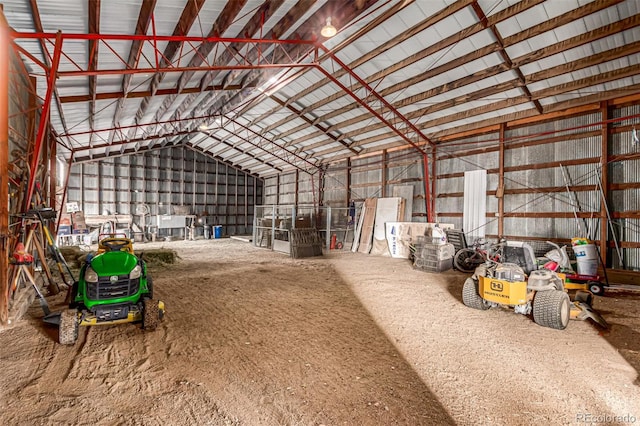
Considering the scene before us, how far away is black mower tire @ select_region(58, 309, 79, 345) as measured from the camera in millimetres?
3485

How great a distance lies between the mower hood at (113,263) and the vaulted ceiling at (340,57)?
3.58 meters

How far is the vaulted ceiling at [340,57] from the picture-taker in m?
5.77

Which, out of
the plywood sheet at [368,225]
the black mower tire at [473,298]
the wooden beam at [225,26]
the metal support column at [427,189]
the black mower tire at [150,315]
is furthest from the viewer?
the plywood sheet at [368,225]

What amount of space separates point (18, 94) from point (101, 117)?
5.22m

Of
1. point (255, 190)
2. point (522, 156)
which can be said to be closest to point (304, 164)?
point (255, 190)

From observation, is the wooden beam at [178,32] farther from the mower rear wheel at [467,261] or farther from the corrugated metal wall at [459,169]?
the corrugated metal wall at [459,169]

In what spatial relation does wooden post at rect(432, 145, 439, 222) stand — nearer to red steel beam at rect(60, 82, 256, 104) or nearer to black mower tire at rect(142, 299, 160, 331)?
red steel beam at rect(60, 82, 256, 104)

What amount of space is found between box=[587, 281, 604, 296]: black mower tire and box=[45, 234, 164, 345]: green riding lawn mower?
27.2 feet

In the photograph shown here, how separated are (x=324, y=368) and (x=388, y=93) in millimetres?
8980

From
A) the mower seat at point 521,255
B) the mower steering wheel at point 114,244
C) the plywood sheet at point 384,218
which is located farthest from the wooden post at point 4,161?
the plywood sheet at point 384,218

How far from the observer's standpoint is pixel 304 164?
18.6 meters

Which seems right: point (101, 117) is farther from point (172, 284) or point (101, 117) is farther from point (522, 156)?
point (522, 156)

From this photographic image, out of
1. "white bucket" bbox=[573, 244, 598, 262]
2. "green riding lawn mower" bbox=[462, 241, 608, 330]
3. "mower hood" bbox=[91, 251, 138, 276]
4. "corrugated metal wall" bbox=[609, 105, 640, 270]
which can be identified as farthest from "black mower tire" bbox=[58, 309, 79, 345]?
"corrugated metal wall" bbox=[609, 105, 640, 270]

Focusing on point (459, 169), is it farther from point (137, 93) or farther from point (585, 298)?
point (137, 93)
